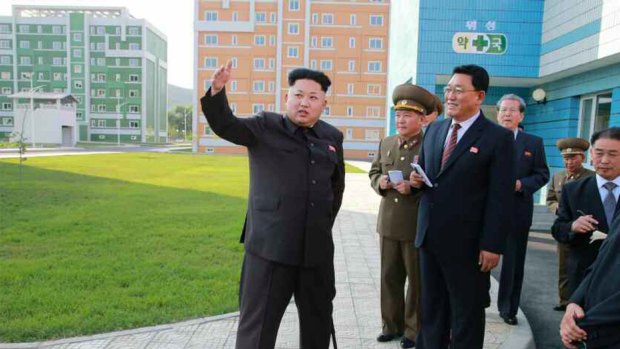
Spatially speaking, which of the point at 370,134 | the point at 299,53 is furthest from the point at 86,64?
the point at 370,134

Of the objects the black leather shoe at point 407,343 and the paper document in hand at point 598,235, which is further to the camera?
the black leather shoe at point 407,343

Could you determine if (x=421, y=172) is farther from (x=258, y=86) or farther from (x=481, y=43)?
(x=258, y=86)

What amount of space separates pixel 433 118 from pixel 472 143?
3.12 feet

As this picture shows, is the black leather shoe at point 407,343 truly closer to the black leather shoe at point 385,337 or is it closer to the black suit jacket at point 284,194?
the black leather shoe at point 385,337

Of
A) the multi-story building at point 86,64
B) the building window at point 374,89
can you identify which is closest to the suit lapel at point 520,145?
the building window at point 374,89

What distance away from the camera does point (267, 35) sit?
46031 millimetres

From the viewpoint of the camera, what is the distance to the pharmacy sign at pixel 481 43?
1095cm

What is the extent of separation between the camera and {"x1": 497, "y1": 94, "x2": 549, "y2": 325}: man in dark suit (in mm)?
4113

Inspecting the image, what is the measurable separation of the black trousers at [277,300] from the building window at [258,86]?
44.7 metres

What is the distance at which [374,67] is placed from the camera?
47.0m

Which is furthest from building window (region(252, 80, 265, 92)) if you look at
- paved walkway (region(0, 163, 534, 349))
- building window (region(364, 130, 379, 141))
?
paved walkway (region(0, 163, 534, 349))

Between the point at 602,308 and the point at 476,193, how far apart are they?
1.00 metres

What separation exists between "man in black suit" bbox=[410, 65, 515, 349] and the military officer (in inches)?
84.2

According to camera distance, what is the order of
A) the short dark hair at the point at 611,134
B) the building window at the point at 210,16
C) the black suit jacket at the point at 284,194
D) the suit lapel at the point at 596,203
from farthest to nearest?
the building window at the point at 210,16 → the suit lapel at the point at 596,203 → the short dark hair at the point at 611,134 → the black suit jacket at the point at 284,194
